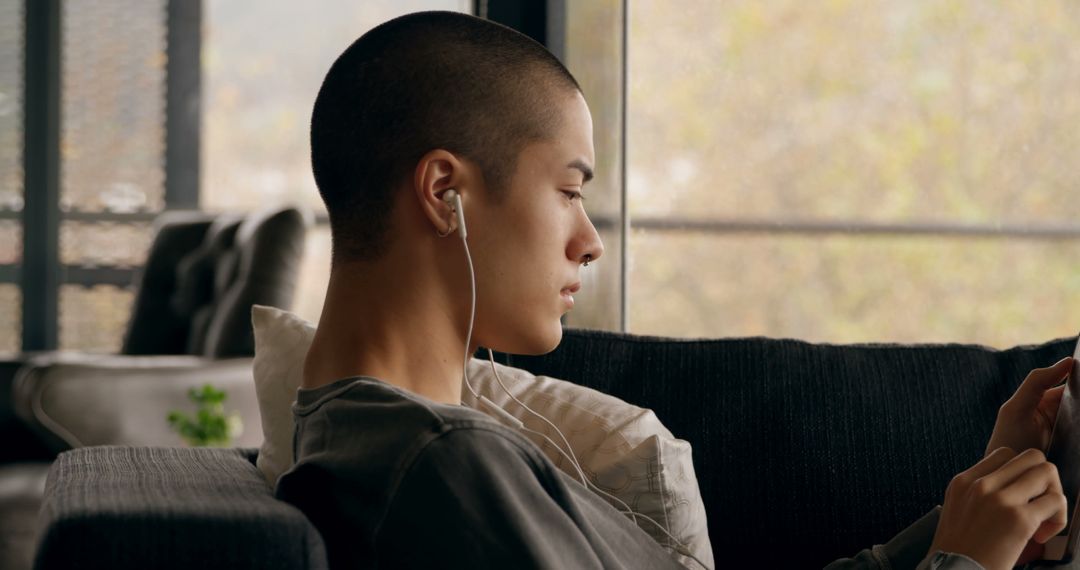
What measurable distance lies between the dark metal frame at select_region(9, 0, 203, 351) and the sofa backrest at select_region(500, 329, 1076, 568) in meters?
2.31

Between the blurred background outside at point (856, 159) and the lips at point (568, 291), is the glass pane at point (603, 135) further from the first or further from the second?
the blurred background outside at point (856, 159)

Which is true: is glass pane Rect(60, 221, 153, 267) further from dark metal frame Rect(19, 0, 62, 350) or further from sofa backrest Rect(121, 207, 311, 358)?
sofa backrest Rect(121, 207, 311, 358)

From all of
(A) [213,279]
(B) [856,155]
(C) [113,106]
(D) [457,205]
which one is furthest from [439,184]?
(B) [856,155]

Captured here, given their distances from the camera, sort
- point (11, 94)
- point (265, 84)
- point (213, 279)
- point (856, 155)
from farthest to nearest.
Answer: point (856, 155) → point (265, 84) → point (11, 94) → point (213, 279)

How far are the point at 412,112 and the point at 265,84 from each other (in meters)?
2.76

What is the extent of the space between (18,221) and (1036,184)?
4.85 m

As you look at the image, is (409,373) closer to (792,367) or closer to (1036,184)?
(792,367)

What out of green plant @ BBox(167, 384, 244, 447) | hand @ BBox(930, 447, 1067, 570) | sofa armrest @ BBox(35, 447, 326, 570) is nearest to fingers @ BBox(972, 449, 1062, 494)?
hand @ BBox(930, 447, 1067, 570)

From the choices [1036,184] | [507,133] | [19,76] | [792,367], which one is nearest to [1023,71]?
[1036,184]

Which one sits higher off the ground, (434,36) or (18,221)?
(434,36)

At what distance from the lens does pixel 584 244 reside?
1.03m

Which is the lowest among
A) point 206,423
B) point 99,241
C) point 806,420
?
point 206,423

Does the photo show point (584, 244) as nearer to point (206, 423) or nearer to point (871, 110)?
point (206, 423)

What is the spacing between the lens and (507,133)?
101 cm
